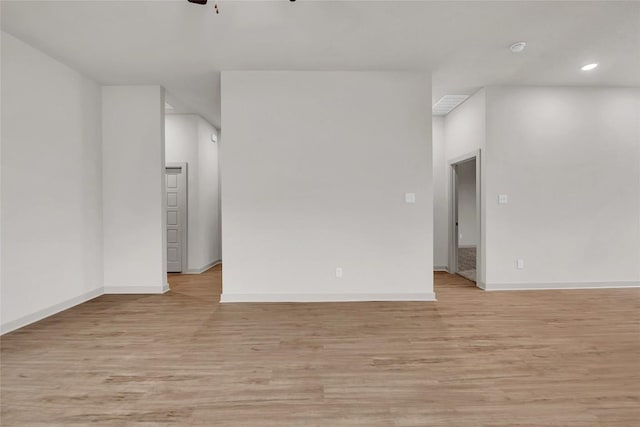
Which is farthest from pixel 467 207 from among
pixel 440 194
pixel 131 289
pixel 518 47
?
pixel 131 289

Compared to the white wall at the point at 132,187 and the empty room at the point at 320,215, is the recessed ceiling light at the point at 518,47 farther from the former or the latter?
the white wall at the point at 132,187

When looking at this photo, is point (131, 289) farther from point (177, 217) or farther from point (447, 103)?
point (447, 103)

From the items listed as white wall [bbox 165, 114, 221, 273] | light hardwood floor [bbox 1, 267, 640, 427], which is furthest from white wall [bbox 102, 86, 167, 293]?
white wall [bbox 165, 114, 221, 273]

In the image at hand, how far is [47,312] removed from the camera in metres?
3.67

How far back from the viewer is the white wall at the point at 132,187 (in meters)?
4.68

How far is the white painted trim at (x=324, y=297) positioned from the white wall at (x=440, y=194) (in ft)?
7.47

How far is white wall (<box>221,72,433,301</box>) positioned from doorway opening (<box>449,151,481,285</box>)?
1561 millimetres

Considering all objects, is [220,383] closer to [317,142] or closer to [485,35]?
[317,142]

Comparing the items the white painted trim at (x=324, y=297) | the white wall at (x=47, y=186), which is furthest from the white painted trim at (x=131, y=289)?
the white painted trim at (x=324, y=297)

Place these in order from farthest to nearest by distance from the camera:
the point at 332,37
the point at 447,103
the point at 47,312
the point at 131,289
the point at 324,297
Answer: the point at 447,103 < the point at 131,289 < the point at 324,297 < the point at 47,312 < the point at 332,37

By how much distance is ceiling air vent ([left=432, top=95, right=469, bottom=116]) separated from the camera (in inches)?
209

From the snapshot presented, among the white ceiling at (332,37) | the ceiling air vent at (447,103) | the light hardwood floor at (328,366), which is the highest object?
the ceiling air vent at (447,103)

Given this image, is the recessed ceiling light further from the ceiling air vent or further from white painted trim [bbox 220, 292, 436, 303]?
white painted trim [bbox 220, 292, 436, 303]

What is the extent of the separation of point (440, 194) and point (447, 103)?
1.71 metres
